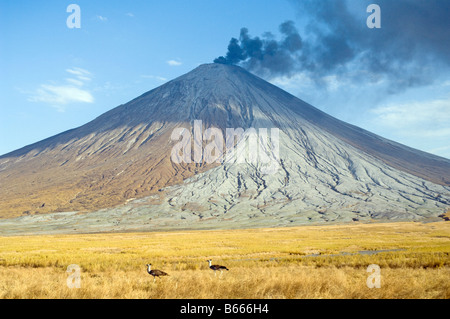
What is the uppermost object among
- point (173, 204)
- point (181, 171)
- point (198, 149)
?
point (198, 149)

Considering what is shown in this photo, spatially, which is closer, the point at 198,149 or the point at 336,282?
the point at 336,282

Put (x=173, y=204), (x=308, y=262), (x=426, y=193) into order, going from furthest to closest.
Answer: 1. (x=426, y=193)
2. (x=173, y=204)
3. (x=308, y=262)

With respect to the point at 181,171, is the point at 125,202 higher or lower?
lower

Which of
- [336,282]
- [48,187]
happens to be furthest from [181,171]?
[336,282]
